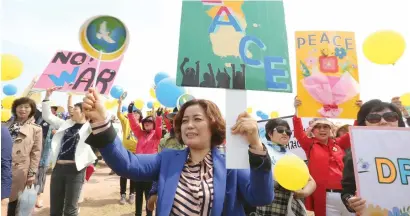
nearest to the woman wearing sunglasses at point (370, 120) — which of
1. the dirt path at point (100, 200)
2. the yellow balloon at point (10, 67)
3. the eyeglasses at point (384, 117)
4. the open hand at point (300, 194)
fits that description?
the eyeglasses at point (384, 117)

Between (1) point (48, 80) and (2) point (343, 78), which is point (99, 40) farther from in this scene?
(2) point (343, 78)

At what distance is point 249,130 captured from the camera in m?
1.73

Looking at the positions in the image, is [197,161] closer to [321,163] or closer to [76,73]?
[76,73]

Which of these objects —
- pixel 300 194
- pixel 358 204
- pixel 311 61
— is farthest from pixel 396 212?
pixel 311 61

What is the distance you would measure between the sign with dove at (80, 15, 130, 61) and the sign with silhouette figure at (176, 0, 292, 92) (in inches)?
22.4

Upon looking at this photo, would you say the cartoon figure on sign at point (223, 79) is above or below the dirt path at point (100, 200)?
above

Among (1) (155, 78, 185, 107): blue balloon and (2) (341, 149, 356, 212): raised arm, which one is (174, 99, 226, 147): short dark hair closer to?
(2) (341, 149, 356, 212): raised arm

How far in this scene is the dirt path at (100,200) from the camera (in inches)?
264

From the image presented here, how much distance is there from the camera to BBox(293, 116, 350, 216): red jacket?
3.83 m

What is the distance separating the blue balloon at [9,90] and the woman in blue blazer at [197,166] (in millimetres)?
9964

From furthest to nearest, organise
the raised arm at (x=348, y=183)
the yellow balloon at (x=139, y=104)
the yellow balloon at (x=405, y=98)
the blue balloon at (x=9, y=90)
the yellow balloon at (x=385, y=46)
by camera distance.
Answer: the blue balloon at (x=9, y=90) → the yellow balloon at (x=139, y=104) → the yellow balloon at (x=405, y=98) → the yellow balloon at (x=385, y=46) → the raised arm at (x=348, y=183)

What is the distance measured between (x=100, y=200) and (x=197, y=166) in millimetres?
6731

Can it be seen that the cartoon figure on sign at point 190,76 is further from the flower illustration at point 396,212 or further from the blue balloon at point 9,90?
the blue balloon at point 9,90

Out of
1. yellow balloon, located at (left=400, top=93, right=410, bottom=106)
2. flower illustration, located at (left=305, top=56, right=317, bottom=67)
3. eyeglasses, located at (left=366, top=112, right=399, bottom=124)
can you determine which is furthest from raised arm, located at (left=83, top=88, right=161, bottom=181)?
yellow balloon, located at (left=400, top=93, right=410, bottom=106)
